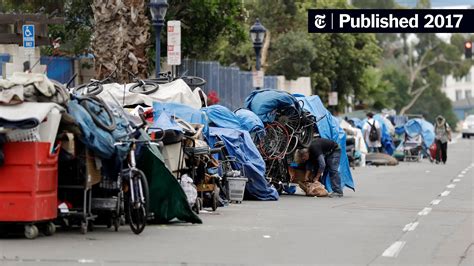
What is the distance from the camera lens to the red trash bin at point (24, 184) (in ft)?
43.5

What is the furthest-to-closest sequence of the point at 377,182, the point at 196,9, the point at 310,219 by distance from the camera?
1. the point at 196,9
2. the point at 377,182
3. the point at 310,219

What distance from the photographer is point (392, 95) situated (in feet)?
348

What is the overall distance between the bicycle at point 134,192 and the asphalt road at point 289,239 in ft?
0.72

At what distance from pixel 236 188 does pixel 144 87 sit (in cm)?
251

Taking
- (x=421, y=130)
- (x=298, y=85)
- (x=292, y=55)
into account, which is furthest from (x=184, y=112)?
(x=292, y=55)

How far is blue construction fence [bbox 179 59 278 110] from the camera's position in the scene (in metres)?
35.2

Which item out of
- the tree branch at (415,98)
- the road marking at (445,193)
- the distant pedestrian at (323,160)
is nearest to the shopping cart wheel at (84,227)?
the distant pedestrian at (323,160)

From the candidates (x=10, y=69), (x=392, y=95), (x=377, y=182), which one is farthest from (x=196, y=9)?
(x=392, y=95)

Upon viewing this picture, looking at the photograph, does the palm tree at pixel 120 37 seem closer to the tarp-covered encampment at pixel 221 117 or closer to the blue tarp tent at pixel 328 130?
the tarp-covered encampment at pixel 221 117

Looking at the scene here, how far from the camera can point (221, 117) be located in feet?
72.1

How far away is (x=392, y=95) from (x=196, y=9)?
74.1 metres

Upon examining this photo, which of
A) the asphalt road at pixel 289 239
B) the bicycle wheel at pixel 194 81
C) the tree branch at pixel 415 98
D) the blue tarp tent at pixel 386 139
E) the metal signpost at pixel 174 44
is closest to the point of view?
the asphalt road at pixel 289 239

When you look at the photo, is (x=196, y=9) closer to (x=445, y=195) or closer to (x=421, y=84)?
(x=445, y=195)

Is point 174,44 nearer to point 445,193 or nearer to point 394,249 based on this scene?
point 445,193
